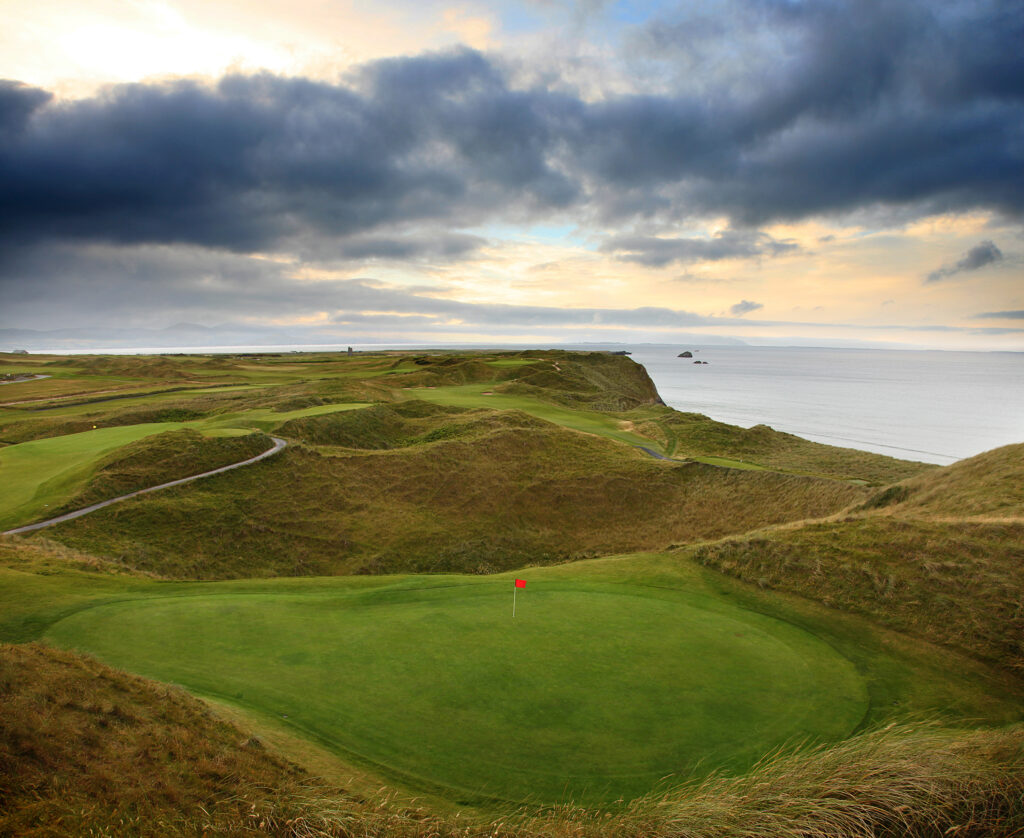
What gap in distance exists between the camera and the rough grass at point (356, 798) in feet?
13.5

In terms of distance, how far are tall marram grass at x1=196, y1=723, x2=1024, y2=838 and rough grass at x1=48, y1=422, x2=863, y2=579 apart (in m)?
18.2

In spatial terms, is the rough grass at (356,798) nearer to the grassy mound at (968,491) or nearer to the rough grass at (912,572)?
the rough grass at (912,572)

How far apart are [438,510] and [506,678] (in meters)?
19.6

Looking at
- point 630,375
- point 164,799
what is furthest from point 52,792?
point 630,375

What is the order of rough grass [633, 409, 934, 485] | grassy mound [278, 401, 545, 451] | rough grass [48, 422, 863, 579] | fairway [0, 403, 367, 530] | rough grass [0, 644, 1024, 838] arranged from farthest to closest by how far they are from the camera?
rough grass [633, 409, 934, 485], grassy mound [278, 401, 545, 451], rough grass [48, 422, 863, 579], fairway [0, 403, 367, 530], rough grass [0, 644, 1024, 838]

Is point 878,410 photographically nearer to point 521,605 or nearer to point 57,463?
point 521,605

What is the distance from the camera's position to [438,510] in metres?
27.1

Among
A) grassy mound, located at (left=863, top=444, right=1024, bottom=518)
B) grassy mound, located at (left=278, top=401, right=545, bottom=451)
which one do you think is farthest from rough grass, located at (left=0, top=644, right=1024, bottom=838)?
grassy mound, located at (left=278, top=401, right=545, bottom=451)

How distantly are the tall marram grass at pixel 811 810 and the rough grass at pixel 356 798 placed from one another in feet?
0.04

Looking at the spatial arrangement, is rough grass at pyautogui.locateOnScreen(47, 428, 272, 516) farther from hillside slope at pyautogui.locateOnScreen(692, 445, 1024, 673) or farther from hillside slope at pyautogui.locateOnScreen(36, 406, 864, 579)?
hillside slope at pyautogui.locateOnScreen(692, 445, 1024, 673)

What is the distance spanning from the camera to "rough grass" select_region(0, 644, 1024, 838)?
4.11 metres

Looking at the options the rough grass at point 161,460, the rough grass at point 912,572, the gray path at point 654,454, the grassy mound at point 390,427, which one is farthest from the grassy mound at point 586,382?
the rough grass at point 912,572

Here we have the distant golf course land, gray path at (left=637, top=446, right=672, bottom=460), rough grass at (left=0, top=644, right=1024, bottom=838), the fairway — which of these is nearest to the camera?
rough grass at (left=0, top=644, right=1024, bottom=838)

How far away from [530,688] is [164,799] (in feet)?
14.7
